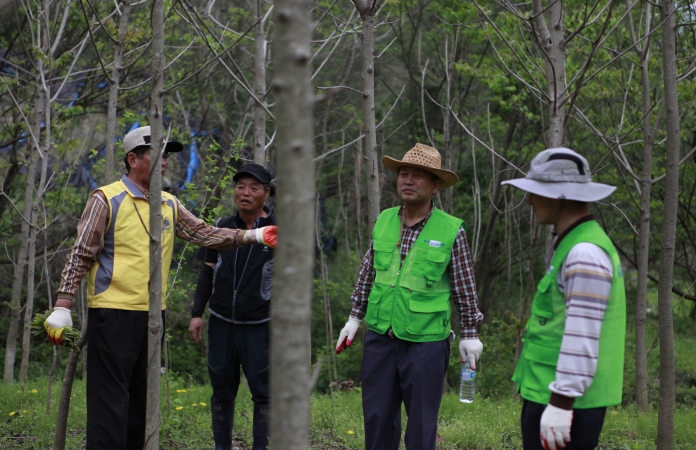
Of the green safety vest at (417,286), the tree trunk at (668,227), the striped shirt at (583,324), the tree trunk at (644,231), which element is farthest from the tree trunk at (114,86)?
the tree trunk at (644,231)

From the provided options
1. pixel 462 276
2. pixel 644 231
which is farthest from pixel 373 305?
pixel 644 231

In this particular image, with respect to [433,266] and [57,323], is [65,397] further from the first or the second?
[433,266]

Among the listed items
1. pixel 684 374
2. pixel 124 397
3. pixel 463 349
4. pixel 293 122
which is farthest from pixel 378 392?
Result: pixel 684 374

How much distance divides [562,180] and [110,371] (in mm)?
2419

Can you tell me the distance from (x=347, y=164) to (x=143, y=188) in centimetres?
1175

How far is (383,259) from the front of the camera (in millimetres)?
3963

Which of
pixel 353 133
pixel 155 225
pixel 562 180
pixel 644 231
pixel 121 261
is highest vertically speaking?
pixel 353 133

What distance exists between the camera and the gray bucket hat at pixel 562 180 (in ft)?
9.12

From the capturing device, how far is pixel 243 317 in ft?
14.7

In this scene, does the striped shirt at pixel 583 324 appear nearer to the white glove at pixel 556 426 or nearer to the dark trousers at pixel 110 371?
the white glove at pixel 556 426

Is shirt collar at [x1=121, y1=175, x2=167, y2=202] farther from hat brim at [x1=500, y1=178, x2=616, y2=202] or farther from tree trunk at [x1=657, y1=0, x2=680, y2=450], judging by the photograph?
tree trunk at [x1=657, y1=0, x2=680, y2=450]

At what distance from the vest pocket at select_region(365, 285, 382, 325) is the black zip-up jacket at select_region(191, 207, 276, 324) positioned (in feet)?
2.53

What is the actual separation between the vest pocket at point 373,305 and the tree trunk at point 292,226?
88.2 inches

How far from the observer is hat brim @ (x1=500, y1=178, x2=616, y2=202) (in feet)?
9.07
